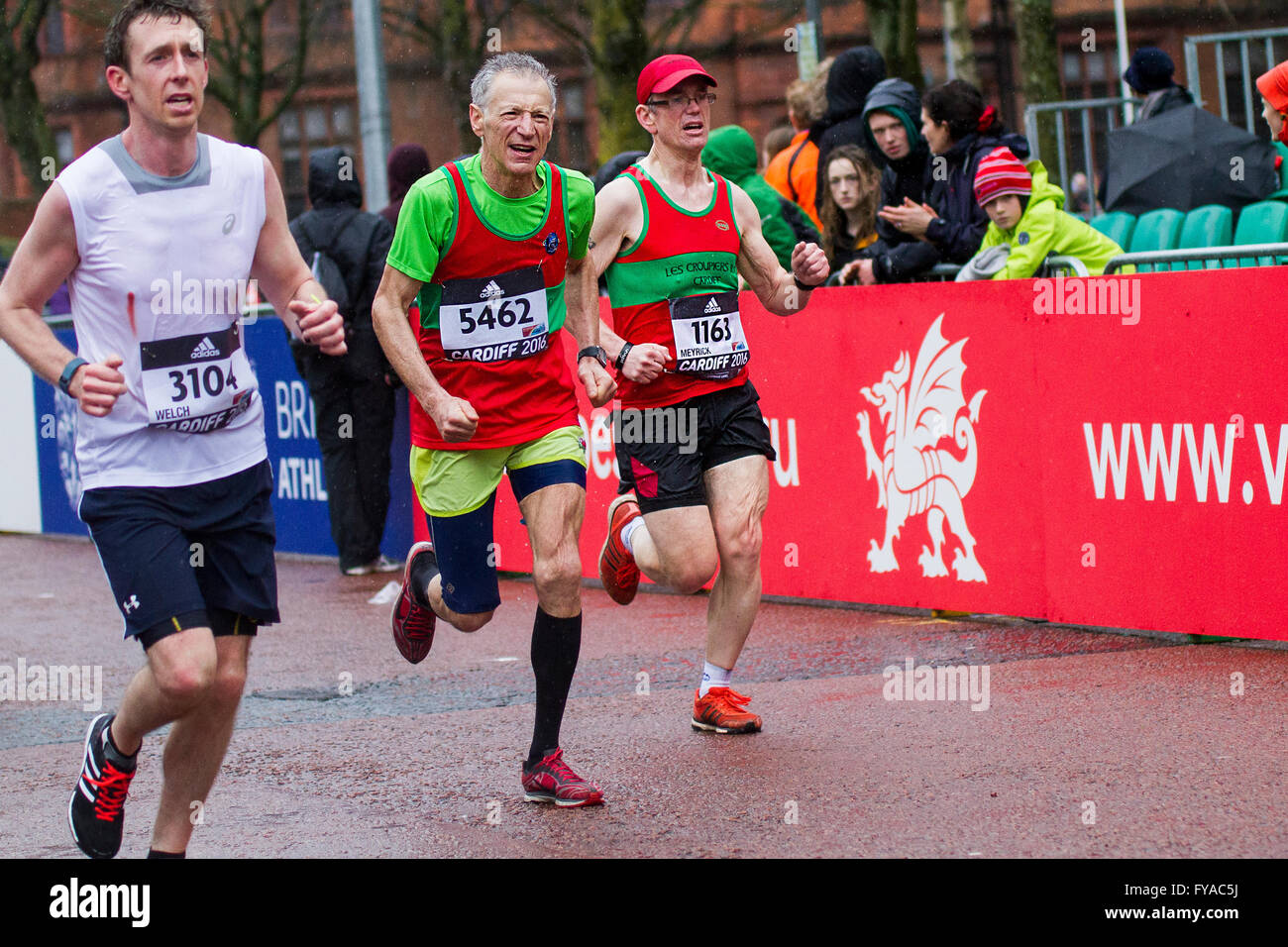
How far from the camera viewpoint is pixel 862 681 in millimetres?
7355

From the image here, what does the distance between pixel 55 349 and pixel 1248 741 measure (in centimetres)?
380

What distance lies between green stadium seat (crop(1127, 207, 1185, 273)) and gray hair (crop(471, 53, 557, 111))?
5.14 meters

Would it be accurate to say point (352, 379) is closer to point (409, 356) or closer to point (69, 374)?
point (409, 356)

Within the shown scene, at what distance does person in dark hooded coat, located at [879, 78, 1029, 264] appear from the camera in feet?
30.0

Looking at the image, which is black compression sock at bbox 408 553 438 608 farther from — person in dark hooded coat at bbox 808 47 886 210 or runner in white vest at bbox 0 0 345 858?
person in dark hooded coat at bbox 808 47 886 210

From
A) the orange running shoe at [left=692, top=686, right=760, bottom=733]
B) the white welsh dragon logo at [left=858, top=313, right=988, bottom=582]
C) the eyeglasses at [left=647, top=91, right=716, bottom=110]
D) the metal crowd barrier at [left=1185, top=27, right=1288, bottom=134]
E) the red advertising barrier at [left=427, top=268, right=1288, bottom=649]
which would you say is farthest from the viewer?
the metal crowd barrier at [left=1185, top=27, right=1288, bottom=134]

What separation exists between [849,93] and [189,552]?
6579 millimetres

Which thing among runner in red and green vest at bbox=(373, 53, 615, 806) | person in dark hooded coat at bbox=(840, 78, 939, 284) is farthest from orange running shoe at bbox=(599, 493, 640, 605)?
person in dark hooded coat at bbox=(840, 78, 939, 284)

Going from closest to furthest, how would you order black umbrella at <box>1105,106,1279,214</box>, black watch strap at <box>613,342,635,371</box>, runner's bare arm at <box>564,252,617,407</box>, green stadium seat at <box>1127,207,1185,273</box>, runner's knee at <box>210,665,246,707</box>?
runner's knee at <box>210,665,246,707</box>, runner's bare arm at <box>564,252,617,407</box>, black watch strap at <box>613,342,635,371</box>, green stadium seat at <box>1127,207,1185,273</box>, black umbrella at <box>1105,106,1279,214</box>

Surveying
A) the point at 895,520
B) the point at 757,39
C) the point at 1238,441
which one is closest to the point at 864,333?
the point at 895,520

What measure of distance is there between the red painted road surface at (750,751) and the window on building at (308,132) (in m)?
38.3

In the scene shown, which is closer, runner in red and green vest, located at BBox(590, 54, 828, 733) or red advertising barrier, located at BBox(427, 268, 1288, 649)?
runner in red and green vest, located at BBox(590, 54, 828, 733)

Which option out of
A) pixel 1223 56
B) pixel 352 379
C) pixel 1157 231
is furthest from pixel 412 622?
pixel 1223 56

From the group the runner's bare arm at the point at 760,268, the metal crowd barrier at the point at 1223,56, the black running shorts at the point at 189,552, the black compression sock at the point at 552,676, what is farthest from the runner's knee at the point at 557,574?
the metal crowd barrier at the point at 1223,56
